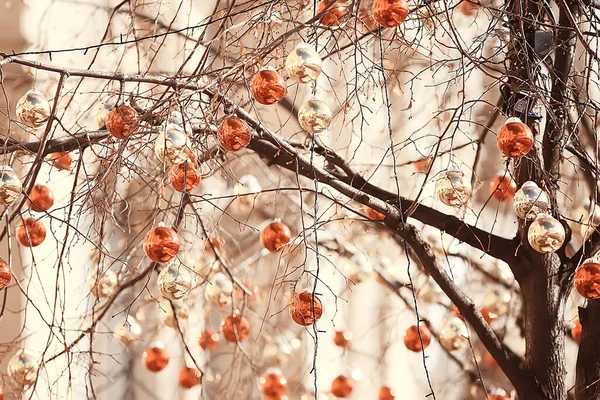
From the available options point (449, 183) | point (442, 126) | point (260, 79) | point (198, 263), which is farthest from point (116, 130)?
point (442, 126)

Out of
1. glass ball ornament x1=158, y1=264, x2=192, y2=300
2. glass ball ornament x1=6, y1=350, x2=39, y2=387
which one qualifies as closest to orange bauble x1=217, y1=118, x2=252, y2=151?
glass ball ornament x1=158, y1=264, x2=192, y2=300

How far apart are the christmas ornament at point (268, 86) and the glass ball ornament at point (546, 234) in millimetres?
355

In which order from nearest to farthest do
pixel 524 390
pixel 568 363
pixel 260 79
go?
pixel 260 79
pixel 524 390
pixel 568 363

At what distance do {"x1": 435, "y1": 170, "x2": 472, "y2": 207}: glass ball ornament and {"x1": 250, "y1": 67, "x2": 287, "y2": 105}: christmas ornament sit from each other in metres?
0.25

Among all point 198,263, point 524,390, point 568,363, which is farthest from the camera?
point 198,263

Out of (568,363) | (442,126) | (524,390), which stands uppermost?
(442,126)

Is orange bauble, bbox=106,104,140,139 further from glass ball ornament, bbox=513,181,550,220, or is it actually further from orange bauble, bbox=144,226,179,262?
glass ball ornament, bbox=513,181,550,220

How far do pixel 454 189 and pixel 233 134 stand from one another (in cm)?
28

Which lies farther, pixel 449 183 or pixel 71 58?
pixel 71 58

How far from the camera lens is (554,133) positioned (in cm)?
116

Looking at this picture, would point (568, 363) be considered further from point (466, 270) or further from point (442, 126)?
point (442, 126)

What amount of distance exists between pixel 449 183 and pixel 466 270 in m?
0.64

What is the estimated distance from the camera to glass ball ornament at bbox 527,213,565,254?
0.95 m

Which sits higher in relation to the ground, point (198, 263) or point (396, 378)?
point (198, 263)
